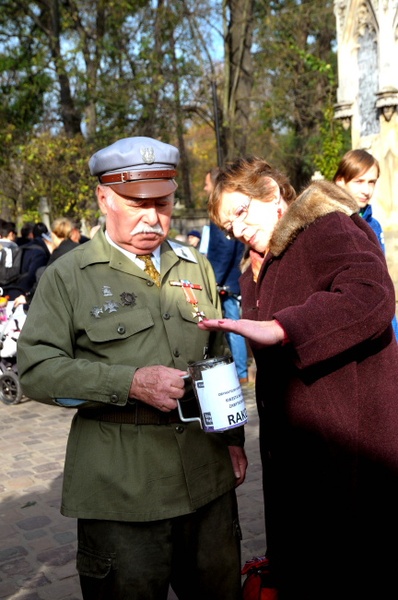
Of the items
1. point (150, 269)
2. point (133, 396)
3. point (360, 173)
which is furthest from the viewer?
point (360, 173)

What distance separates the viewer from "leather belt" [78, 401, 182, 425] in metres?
2.63

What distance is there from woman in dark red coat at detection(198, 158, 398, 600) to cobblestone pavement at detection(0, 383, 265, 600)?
4.98 feet

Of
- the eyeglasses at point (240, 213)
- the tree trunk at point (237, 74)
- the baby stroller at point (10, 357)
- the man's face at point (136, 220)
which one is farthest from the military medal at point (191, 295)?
the tree trunk at point (237, 74)

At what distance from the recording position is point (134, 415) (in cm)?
263

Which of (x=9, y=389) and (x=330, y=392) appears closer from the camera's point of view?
(x=330, y=392)

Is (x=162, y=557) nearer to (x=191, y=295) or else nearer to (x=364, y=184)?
(x=191, y=295)

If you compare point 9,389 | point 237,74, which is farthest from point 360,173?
point 237,74

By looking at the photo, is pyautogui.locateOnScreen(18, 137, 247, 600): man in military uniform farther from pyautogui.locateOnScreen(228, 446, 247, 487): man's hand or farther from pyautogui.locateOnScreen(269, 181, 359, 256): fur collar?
pyautogui.locateOnScreen(269, 181, 359, 256): fur collar

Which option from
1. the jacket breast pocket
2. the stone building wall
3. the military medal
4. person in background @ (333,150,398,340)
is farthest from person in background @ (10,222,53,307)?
the jacket breast pocket

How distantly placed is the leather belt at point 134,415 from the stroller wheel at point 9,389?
6.39 m

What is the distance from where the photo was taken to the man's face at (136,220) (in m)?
2.71

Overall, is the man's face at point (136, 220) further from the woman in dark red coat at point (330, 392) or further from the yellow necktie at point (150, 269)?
the woman in dark red coat at point (330, 392)

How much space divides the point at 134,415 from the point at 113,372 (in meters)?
0.20

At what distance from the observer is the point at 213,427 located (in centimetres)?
240
